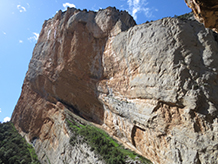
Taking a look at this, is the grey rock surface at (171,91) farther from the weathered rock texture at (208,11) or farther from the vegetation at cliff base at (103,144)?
the weathered rock texture at (208,11)

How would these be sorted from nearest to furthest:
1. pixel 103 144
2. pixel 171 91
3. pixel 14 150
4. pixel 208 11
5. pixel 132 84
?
pixel 208 11 → pixel 171 91 → pixel 132 84 → pixel 103 144 → pixel 14 150

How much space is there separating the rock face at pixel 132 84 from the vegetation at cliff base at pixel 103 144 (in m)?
0.96

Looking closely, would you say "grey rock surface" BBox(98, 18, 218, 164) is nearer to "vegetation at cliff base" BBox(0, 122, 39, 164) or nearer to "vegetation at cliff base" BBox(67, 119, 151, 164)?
"vegetation at cliff base" BBox(67, 119, 151, 164)

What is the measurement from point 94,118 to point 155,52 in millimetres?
13566

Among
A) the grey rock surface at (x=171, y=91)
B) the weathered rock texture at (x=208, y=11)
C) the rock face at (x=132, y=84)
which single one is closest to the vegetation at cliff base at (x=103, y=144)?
the rock face at (x=132, y=84)

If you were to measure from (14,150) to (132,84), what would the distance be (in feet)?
75.1

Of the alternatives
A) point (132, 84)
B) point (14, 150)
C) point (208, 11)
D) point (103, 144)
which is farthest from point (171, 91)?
point (14, 150)

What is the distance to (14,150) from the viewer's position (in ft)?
79.3

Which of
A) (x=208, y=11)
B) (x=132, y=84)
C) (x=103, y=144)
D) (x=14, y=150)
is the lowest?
(x=14, y=150)

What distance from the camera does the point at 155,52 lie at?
12227mm

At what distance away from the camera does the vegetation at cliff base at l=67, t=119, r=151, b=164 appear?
13.1 m

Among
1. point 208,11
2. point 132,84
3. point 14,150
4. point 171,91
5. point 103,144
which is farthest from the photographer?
point 14,150

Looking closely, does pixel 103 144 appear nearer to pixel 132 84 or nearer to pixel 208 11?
pixel 132 84

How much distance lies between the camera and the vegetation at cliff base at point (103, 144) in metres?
13.1
